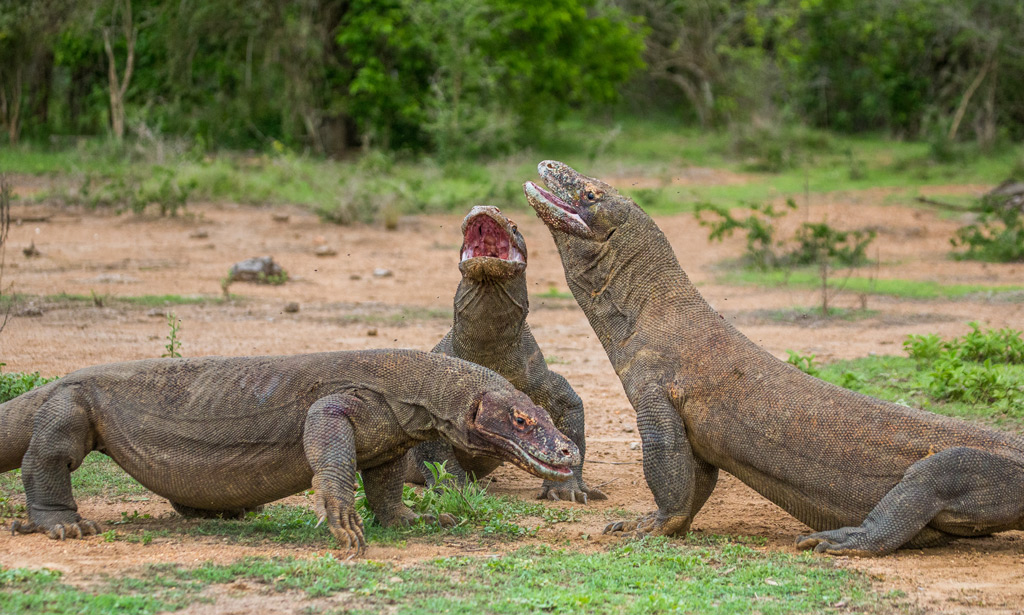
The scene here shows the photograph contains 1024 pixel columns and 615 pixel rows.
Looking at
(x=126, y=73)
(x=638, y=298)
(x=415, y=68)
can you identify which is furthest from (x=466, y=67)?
(x=638, y=298)

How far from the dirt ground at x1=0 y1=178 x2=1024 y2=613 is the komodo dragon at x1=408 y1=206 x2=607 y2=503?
0.40m

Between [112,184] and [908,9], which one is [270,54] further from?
[908,9]

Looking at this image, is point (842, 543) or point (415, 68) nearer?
point (842, 543)

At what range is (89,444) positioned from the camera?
5.02 meters

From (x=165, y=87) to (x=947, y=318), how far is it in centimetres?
1756

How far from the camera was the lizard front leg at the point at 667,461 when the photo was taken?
5.05m

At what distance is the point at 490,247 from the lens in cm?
614

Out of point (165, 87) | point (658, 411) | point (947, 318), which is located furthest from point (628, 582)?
point (165, 87)

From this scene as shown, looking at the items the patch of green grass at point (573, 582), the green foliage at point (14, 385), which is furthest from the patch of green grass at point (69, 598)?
the green foliage at point (14, 385)

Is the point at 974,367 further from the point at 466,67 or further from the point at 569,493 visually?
the point at 466,67

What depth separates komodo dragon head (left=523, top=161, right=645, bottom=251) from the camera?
18.2 ft

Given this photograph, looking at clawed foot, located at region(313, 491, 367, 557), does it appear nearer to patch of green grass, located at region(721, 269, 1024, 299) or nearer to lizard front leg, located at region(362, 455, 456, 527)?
lizard front leg, located at region(362, 455, 456, 527)

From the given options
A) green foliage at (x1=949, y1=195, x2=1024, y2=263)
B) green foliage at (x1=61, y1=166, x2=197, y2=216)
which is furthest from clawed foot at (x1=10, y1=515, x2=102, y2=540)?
green foliage at (x1=949, y1=195, x2=1024, y2=263)

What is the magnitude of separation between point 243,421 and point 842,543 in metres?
2.57
